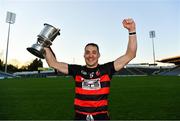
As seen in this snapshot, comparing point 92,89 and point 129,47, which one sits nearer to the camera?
point 92,89

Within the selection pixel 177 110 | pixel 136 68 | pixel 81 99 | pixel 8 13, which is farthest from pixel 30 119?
pixel 136 68

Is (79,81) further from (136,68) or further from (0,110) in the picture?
(136,68)

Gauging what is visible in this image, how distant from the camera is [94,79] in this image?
4012 millimetres

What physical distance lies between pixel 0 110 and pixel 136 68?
3410 inches

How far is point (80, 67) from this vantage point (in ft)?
13.7

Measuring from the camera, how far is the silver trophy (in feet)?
14.5

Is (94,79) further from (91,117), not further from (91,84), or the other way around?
(91,117)

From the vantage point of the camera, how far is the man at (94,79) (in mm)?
3873

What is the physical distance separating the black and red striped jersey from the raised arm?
9 cm

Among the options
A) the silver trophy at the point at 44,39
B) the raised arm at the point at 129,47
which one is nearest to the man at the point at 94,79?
the raised arm at the point at 129,47

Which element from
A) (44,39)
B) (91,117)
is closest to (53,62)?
(44,39)

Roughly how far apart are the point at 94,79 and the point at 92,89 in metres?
0.13

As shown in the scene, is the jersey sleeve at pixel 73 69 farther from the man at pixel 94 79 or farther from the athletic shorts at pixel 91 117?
the athletic shorts at pixel 91 117

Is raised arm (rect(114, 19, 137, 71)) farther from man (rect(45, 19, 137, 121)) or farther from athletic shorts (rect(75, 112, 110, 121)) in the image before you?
athletic shorts (rect(75, 112, 110, 121))
